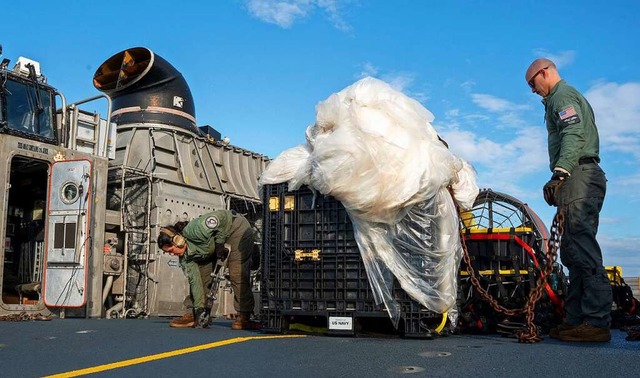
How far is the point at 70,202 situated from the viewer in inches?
323

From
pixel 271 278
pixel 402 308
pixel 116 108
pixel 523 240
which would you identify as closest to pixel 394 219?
pixel 402 308

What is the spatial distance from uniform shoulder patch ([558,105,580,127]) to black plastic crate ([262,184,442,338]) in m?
1.82

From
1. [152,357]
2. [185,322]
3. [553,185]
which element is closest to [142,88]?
[185,322]

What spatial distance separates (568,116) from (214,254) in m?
3.82

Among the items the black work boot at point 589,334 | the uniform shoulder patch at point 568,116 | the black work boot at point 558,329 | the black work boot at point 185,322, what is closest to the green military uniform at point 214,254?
the black work boot at point 185,322

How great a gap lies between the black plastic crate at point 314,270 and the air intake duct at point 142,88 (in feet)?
19.8

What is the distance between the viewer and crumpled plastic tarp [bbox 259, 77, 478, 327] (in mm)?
4668

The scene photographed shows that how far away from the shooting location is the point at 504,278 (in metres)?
5.82

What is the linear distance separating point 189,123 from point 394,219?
7360mm

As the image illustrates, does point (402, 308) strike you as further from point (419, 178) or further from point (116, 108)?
point (116, 108)

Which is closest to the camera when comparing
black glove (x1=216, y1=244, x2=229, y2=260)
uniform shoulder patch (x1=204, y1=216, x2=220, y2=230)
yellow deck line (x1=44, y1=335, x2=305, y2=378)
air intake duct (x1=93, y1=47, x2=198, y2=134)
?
yellow deck line (x1=44, y1=335, x2=305, y2=378)

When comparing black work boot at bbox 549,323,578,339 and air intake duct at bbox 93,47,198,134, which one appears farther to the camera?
air intake duct at bbox 93,47,198,134

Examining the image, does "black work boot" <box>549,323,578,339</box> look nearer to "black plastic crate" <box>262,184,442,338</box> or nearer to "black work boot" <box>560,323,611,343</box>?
"black work boot" <box>560,323,611,343</box>

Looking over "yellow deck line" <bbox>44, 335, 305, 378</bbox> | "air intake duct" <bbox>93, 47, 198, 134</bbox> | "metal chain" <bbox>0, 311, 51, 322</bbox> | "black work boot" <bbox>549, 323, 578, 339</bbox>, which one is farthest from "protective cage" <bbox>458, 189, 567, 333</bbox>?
"air intake duct" <bbox>93, 47, 198, 134</bbox>
